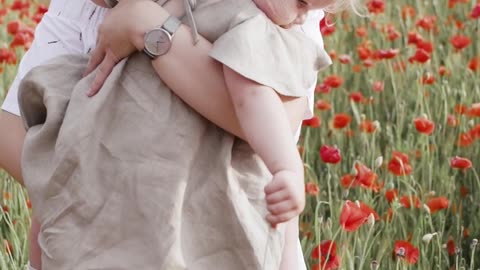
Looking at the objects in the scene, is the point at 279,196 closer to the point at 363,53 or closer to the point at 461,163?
the point at 461,163

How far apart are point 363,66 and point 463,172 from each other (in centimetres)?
85

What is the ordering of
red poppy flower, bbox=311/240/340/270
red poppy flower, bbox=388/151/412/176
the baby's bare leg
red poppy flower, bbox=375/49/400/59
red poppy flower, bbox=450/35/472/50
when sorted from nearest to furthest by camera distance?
the baby's bare leg
red poppy flower, bbox=311/240/340/270
red poppy flower, bbox=388/151/412/176
red poppy flower, bbox=375/49/400/59
red poppy flower, bbox=450/35/472/50

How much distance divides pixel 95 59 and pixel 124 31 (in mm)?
96

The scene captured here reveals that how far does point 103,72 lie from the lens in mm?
1956

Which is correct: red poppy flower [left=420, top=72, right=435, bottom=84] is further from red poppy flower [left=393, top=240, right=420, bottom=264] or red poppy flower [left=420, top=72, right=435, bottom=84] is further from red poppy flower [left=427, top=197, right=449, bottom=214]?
red poppy flower [left=393, top=240, right=420, bottom=264]

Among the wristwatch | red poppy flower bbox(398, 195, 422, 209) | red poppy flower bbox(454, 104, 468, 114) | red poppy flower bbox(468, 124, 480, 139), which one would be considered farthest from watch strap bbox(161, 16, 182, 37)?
red poppy flower bbox(454, 104, 468, 114)

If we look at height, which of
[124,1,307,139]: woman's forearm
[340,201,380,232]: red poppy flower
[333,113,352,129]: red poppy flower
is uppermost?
[124,1,307,139]: woman's forearm

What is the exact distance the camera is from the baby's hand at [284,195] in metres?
1.80

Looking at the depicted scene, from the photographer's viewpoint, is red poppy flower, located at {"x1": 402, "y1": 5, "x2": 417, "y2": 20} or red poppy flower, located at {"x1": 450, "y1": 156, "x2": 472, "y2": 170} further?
red poppy flower, located at {"x1": 402, "y1": 5, "x2": 417, "y2": 20}

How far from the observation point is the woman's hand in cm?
194

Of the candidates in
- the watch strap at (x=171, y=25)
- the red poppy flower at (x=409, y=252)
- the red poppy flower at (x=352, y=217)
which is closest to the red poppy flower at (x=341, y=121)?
the red poppy flower at (x=409, y=252)

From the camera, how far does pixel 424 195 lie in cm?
291

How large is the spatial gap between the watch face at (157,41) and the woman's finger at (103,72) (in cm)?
7

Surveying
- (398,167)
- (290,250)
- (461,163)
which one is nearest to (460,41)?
(461,163)
